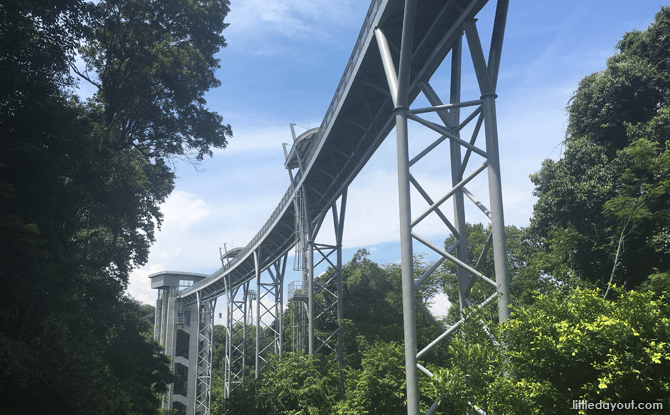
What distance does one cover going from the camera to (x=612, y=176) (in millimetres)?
15727

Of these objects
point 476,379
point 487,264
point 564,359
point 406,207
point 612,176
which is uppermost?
point 612,176

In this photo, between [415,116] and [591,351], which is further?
[415,116]

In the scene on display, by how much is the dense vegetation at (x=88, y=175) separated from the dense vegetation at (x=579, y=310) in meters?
6.94

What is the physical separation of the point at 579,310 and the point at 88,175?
45.5 feet

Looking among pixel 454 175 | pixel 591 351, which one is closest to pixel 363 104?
pixel 454 175

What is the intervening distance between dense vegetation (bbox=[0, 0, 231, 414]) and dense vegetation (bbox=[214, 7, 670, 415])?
22.8ft

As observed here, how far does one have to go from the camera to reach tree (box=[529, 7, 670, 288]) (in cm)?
1482

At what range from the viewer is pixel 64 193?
13.9 meters

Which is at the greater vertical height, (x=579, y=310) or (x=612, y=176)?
(x=612, y=176)

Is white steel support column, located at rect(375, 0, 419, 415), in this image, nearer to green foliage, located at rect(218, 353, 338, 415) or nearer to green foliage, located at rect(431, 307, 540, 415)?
green foliage, located at rect(431, 307, 540, 415)

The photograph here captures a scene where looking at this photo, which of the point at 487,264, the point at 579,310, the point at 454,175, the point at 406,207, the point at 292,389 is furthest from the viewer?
the point at 487,264

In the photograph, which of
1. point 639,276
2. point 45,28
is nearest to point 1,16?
point 45,28

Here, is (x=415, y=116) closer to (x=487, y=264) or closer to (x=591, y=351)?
(x=591, y=351)

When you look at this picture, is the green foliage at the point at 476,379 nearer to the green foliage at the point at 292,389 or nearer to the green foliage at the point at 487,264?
the green foliage at the point at 292,389
